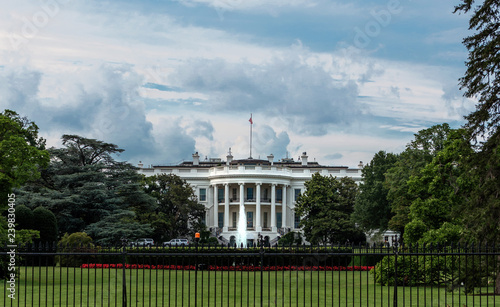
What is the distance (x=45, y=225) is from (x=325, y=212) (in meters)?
33.3

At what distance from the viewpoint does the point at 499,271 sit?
15.5 metres

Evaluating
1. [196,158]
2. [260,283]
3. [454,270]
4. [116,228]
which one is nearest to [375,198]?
[116,228]

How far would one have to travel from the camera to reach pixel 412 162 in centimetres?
4044

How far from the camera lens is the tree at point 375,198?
52062mm

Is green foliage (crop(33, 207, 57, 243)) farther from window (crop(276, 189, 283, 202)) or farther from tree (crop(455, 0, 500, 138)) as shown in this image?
window (crop(276, 189, 283, 202))

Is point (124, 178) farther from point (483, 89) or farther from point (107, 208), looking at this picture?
point (483, 89)

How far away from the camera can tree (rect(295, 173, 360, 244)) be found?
59.1 metres

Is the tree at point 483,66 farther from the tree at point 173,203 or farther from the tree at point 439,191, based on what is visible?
the tree at point 173,203

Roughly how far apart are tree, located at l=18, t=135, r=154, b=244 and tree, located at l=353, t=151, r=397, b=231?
17941mm

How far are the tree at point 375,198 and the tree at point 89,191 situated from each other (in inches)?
706

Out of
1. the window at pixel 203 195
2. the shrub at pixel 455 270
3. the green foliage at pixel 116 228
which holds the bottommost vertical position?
the green foliage at pixel 116 228

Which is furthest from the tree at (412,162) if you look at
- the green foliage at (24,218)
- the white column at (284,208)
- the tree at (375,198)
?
the white column at (284,208)

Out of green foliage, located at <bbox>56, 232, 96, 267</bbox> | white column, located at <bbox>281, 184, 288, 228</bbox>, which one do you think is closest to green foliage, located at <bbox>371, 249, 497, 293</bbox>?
green foliage, located at <bbox>56, 232, 96, 267</bbox>

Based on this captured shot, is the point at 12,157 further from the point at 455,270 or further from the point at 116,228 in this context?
the point at 116,228
